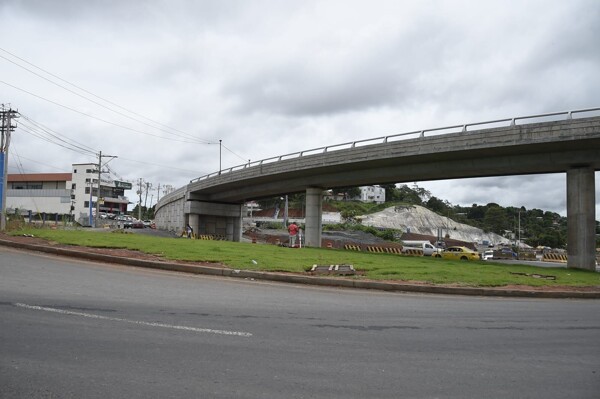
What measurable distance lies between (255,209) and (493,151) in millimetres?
119537

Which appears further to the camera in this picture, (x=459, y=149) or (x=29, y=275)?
(x=459, y=149)

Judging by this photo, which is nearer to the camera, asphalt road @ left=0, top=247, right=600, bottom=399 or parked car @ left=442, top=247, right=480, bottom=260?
asphalt road @ left=0, top=247, right=600, bottom=399

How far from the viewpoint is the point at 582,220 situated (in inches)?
959

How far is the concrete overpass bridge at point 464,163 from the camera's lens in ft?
79.0

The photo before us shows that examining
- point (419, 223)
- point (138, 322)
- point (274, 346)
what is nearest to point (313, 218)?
point (138, 322)

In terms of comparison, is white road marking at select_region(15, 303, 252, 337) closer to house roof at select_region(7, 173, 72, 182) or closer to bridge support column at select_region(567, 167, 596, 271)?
bridge support column at select_region(567, 167, 596, 271)

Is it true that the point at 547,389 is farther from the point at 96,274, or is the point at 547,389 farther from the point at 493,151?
the point at 493,151

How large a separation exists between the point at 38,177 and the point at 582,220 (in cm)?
10388

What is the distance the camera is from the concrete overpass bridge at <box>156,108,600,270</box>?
24.1 metres

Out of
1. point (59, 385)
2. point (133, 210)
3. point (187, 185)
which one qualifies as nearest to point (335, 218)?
point (187, 185)

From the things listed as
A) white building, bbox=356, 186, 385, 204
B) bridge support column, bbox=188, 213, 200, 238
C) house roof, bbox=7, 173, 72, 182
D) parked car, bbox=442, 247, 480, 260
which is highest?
white building, bbox=356, 186, 385, 204

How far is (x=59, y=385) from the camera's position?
167 inches

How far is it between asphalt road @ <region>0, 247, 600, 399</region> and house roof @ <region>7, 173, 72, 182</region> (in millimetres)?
97144

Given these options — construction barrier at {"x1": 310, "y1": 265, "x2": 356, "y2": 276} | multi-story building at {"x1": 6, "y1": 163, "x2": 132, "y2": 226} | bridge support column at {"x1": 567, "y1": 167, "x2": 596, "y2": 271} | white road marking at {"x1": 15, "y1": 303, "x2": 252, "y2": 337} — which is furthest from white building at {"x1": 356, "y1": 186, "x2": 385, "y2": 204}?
white road marking at {"x1": 15, "y1": 303, "x2": 252, "y2": 337}
